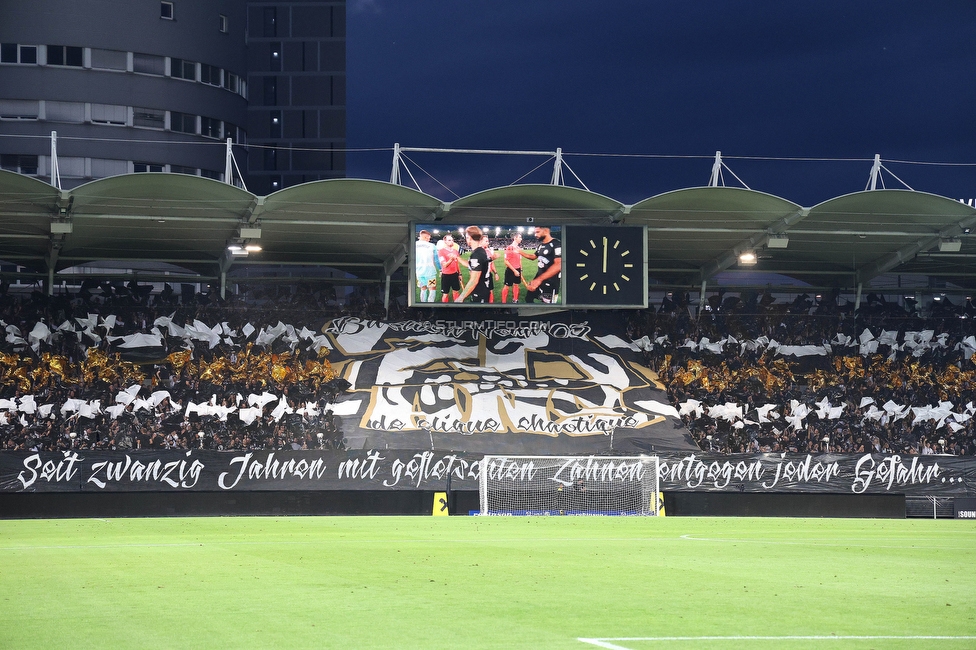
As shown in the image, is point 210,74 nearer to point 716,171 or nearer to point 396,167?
point 396,167

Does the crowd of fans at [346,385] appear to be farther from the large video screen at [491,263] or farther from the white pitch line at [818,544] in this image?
the white pitch line at [818,544]

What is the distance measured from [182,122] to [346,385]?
1187 inches

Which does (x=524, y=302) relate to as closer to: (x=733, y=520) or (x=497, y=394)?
(x=497, y=394)

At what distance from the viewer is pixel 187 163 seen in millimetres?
60719

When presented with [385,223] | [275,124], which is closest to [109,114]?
[385,223]

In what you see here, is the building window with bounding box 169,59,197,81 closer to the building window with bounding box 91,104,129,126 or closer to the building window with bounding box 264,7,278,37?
the building window with bounding box 91,104,129,126

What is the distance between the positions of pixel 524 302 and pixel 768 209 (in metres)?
7.53

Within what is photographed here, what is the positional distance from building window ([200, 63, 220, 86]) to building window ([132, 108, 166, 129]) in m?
3.38

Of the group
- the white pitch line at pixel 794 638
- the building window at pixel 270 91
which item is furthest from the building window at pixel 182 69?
the white pitch line at pixel 794 638

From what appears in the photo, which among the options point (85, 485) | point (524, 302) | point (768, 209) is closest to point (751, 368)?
point (768, 209)

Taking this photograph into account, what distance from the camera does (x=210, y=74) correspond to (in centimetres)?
6194

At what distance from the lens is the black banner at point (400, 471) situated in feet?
94.0

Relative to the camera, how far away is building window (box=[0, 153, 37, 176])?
56.0 m

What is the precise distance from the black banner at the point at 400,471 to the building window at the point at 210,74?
37.1 meters
